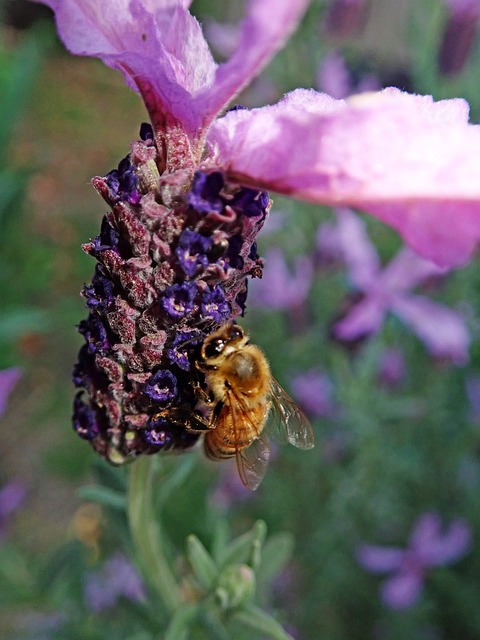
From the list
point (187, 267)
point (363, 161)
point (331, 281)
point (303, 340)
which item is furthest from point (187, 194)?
point (331, 281)

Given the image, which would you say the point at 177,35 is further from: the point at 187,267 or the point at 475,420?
the point at 475,420

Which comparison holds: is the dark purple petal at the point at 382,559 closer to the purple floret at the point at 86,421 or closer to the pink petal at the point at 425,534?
the pink petal at the point at 425,534

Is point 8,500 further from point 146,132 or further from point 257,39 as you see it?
point 257,39

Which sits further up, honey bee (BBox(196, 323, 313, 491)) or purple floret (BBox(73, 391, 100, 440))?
purple floret (BBox(73, 391, 100, 440))

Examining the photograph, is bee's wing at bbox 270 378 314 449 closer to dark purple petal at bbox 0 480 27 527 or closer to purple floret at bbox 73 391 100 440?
purple floret at bbox 73 391 100 440

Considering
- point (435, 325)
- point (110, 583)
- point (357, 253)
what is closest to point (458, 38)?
point (357, 253)

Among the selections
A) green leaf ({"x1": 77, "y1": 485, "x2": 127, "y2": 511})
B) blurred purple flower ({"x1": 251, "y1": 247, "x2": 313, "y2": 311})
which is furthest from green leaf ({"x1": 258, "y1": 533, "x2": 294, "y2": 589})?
blurred purple flower ({"x1": 251, "y1": 247, "x2": 313, "y2": 311})

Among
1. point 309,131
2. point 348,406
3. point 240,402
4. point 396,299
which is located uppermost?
point 309,131
